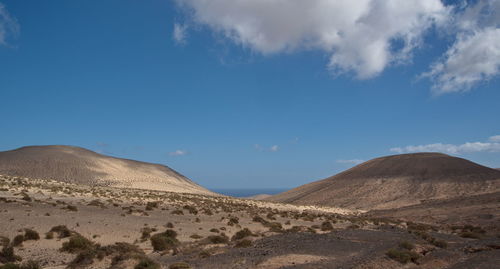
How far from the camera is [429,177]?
243 ft

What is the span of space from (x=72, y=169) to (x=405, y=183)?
75.4 m

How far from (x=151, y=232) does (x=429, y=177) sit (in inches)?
2717

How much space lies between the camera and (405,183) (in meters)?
72.3

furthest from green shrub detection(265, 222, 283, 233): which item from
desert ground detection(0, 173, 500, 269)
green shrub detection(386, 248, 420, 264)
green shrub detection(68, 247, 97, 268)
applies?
green shrub detection(68, 247, 97, 268)

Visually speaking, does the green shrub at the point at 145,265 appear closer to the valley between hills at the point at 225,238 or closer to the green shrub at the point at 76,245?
the valley between hills at the point at 225,238

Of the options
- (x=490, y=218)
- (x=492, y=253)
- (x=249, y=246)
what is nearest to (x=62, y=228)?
(x=249, y=246)

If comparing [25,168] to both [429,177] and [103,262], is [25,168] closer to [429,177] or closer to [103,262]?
[103,262]

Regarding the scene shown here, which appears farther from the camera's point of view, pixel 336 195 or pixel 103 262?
pixel 336 195

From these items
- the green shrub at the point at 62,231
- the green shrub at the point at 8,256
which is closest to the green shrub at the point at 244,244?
the green shrub at the point at 8,256

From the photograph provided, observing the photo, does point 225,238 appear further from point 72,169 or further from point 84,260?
point 72,169

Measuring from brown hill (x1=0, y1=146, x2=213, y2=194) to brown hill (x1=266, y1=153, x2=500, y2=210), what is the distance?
33772 millimetres

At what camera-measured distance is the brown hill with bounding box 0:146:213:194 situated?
76.4 meters

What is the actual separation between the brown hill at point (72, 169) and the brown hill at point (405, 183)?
33772 millimetres

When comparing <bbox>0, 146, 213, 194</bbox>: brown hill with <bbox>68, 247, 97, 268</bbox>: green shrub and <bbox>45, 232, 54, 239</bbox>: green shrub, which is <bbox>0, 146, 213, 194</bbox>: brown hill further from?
<bbox>68, 247, 97, 268</bbox>: green shrub
